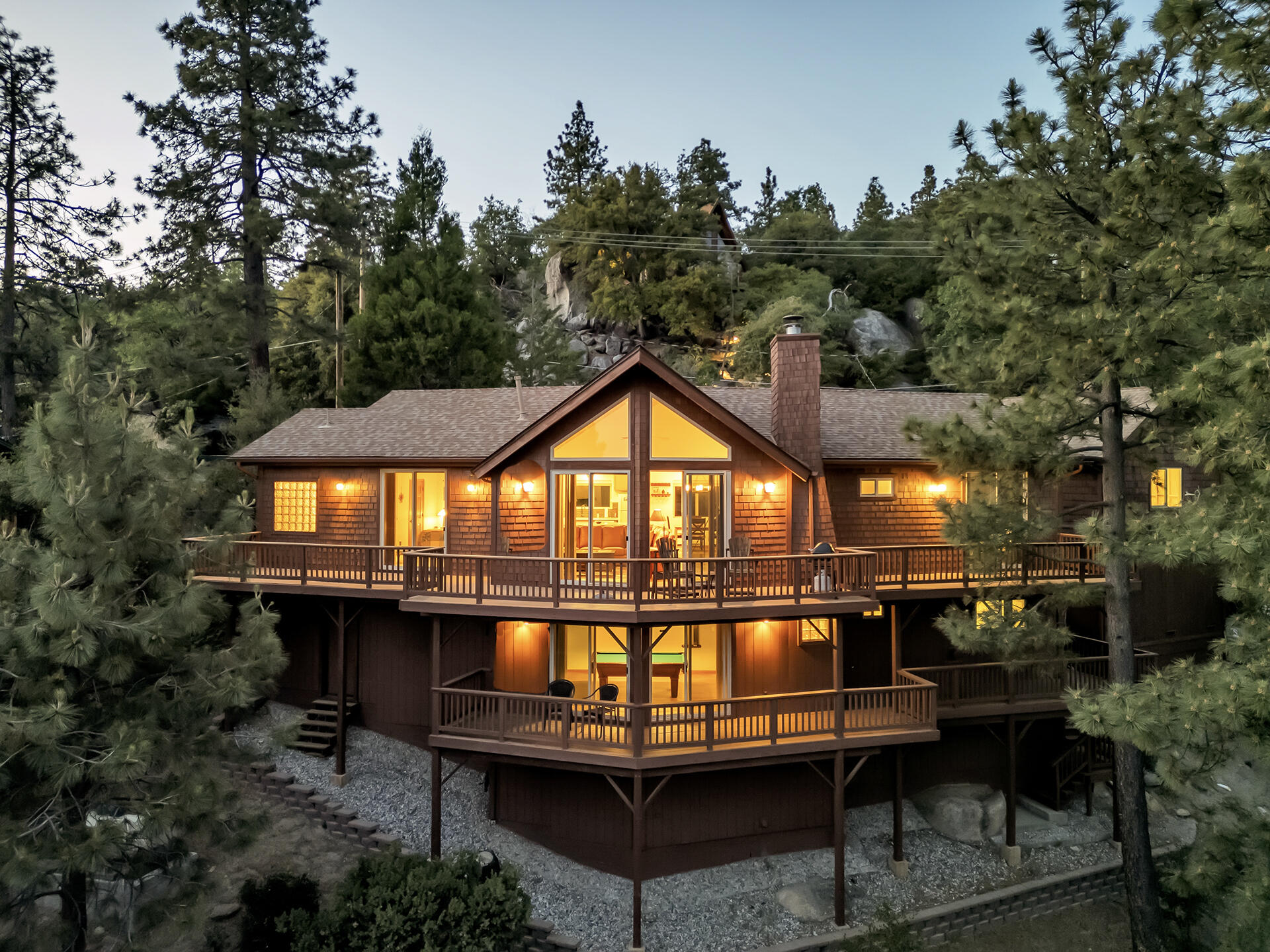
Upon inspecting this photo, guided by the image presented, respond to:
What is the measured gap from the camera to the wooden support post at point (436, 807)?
40.5 ft

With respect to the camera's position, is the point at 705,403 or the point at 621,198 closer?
the point at 705,403

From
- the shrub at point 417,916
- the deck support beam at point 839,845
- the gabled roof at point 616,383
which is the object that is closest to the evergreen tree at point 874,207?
the gabled roof at point 616,383

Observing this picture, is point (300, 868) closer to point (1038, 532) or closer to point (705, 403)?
point (705, 403)

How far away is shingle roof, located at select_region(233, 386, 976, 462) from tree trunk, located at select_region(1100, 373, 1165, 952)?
3932 mm

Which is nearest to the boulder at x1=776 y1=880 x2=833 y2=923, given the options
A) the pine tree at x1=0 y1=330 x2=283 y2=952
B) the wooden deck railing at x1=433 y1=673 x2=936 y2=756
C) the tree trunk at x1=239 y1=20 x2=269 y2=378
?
the wooden deck railing at x1=433 y1=673 x2=936 y2=756

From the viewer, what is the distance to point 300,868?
1211cm

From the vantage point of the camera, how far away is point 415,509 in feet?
55.3

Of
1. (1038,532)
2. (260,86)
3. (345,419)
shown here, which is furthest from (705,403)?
(260,86)

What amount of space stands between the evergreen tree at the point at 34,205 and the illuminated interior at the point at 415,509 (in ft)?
32.1

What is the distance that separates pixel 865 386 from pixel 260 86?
83.0 ft

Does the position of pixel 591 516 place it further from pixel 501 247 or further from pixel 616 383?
pixel 501 247

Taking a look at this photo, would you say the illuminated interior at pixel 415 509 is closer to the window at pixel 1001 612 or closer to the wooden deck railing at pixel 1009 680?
the wooden deck railing at pixel 1009 680

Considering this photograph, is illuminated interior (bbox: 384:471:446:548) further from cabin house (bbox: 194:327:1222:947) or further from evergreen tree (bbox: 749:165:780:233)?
evergreen tree (bbox: 749:165:780:233)

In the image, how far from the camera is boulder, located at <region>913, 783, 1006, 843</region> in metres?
14.3
